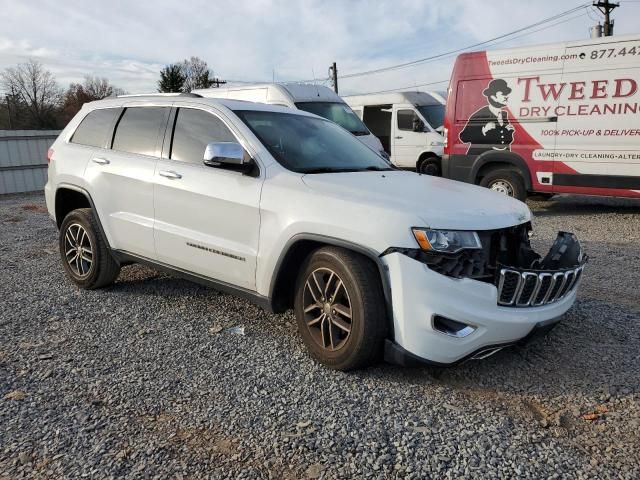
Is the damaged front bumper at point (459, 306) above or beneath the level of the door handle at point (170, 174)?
beneath

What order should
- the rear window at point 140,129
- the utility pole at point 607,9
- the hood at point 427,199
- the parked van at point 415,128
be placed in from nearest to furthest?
the hood at point 427,199 < the rear window at point 140,129 < the parked van at point 415,128 < the utility pole at point 607,9

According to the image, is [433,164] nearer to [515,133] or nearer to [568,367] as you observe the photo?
[515,133]

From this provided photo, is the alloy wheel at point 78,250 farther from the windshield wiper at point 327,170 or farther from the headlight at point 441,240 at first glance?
the headlight at point 441,240

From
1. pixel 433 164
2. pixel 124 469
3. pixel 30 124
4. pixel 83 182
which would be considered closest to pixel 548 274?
pixel 124 469

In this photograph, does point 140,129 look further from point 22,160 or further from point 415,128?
point 22,160

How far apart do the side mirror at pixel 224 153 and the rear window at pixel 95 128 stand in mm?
1820

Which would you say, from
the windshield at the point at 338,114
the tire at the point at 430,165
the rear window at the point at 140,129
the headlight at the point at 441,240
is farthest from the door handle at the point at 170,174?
the tire at the point at 430,165

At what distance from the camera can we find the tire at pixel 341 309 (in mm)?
3086

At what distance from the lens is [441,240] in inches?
116

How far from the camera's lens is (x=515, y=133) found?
8992mm

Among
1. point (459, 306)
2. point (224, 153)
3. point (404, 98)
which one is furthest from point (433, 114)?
point (459, 306)

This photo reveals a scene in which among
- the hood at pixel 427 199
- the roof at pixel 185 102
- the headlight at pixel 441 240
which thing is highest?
the roof at pixel 185 102

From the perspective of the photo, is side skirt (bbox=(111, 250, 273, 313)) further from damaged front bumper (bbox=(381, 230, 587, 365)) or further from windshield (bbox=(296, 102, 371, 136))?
windshield (bbox=(296, 102, 371, 136))

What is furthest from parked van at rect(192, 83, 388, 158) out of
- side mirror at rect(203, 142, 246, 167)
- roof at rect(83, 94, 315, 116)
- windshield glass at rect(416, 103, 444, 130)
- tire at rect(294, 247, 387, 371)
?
tire at rect(294, 247, 387, 371)
